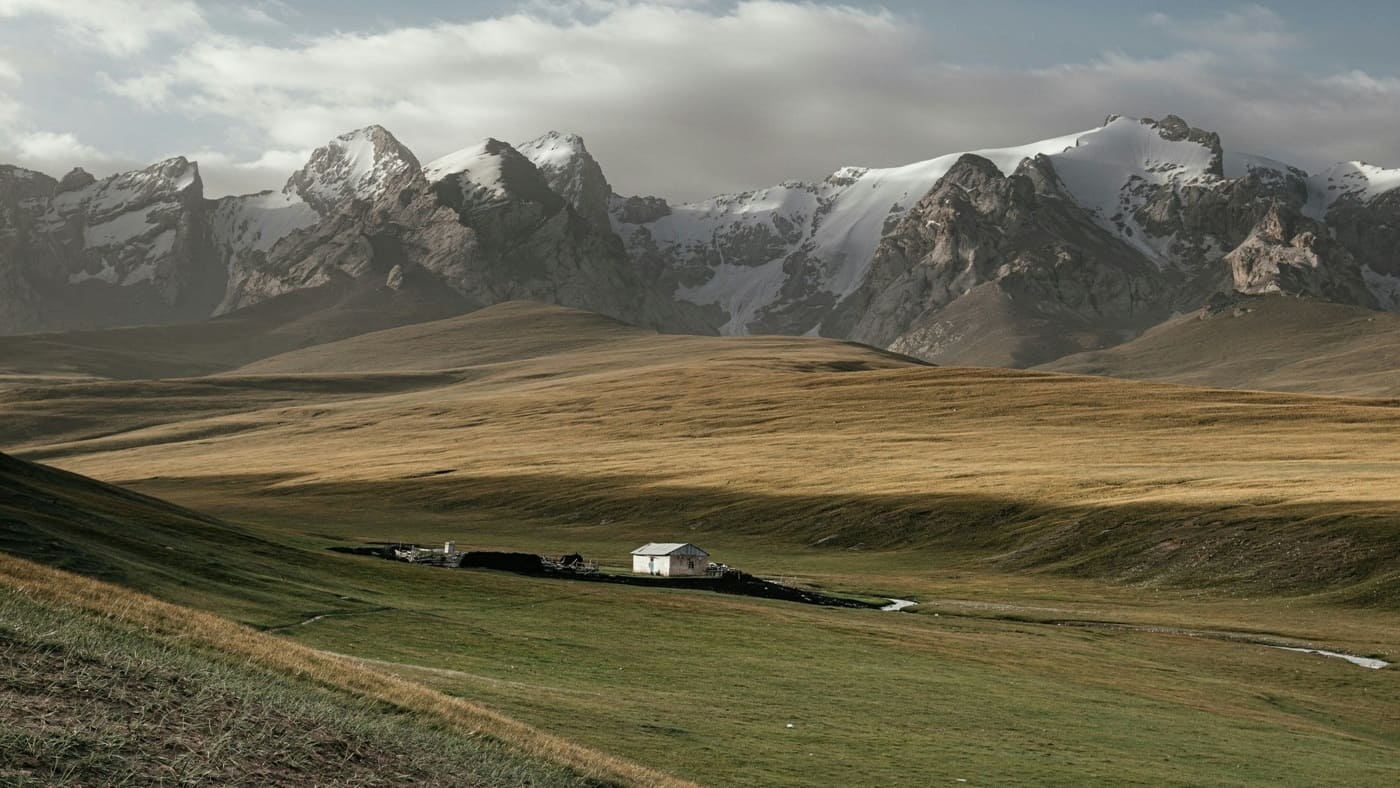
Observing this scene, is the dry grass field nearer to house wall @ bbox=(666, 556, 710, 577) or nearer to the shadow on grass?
the shadow on grass

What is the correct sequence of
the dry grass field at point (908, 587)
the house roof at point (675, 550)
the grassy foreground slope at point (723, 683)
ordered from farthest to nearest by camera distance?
the house roof at point (675, 550)
the dry grass field at point (908, 587)
the grassy foreground slope at point (723, 683)

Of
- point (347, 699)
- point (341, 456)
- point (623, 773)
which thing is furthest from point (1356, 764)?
point (341, 456)

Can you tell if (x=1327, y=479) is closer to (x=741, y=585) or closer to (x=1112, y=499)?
(x=1112, y=499)

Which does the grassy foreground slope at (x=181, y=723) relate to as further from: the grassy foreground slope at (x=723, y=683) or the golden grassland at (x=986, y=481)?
the golden grassland at (x=986, y=481)

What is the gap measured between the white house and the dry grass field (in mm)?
7688

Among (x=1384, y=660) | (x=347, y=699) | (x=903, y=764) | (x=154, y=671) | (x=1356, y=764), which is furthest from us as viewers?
(x=1384, y=660)

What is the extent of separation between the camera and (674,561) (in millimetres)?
87188

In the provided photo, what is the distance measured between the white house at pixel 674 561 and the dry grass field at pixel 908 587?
25.2 ft

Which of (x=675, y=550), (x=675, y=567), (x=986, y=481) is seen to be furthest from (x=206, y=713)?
(x=986, y=481)

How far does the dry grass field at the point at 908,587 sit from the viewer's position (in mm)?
36562

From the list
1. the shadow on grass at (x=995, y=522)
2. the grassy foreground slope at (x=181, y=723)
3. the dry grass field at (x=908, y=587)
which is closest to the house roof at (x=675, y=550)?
the dry grass field at (x=908, y=587)

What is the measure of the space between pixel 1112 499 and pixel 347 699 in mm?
88347

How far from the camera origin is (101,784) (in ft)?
54.0

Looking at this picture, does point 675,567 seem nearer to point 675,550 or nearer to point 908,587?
point 675,550
